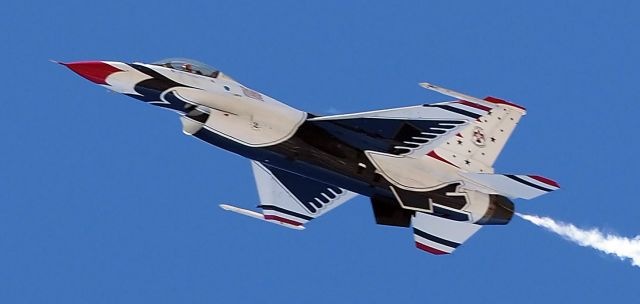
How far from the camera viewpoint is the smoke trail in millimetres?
23281

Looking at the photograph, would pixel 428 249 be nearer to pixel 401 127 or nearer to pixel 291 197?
pixel 401 127

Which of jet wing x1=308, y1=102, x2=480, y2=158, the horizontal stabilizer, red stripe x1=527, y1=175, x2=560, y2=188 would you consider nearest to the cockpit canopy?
jet wing x1=308, y1=102, x2=480, y2=158

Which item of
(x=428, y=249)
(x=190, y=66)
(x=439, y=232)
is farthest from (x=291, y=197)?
(x=190, y=66)

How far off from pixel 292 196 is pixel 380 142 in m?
3.14

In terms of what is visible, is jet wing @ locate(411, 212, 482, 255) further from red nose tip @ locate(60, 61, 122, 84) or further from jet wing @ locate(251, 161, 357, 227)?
red nose tip @ locate(60, 61, 122, 84)

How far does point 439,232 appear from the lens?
22.8 metres

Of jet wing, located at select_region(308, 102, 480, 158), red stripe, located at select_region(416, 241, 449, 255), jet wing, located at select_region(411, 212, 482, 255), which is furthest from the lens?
red stripe, located at select_region(416, 241, 449, 255)

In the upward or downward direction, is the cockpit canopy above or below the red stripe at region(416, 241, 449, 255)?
above

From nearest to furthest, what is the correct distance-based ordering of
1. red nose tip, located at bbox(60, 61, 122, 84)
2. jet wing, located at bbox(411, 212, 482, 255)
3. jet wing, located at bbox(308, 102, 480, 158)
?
red nose tip, located at bbox(60, 61, 122, 84)
jet wing, located at bbox(308, 102, 480, 158)
jet wing, located at bbox(411, 212, 482, 255)

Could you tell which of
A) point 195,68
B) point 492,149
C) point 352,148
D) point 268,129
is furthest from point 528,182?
point 195,68

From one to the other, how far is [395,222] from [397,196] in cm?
91

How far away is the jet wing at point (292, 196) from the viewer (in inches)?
947

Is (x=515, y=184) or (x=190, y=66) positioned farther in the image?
(x=515, y=184)

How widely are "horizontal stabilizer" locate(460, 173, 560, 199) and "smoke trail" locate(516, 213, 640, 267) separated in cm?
153
